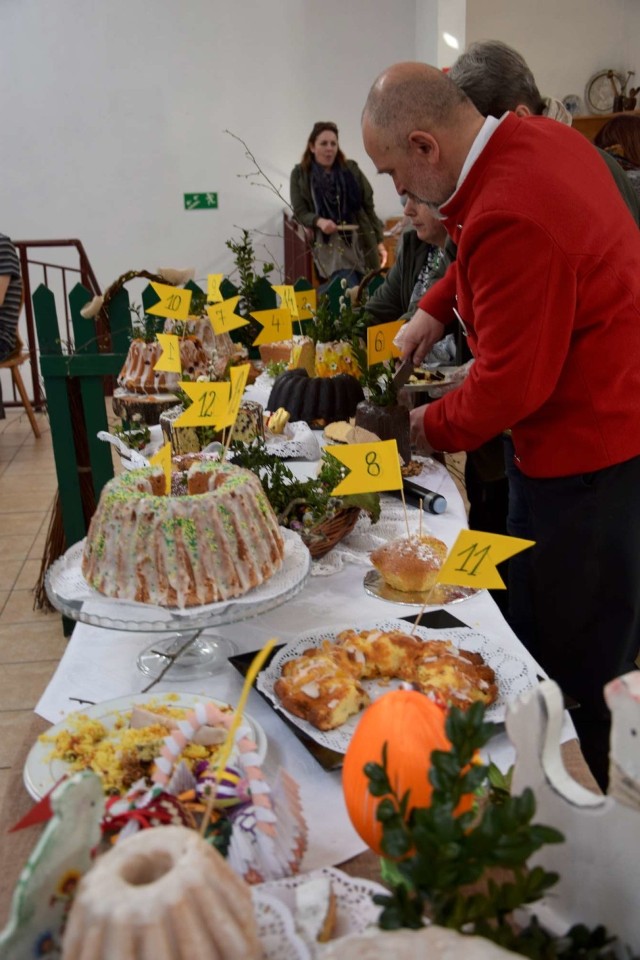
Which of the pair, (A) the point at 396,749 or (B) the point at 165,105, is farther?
(B) the point at 165,105

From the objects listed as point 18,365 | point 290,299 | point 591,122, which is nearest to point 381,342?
point 290,299

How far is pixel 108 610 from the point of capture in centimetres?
110

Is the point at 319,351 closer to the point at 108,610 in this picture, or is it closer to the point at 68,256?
the point at 108,610

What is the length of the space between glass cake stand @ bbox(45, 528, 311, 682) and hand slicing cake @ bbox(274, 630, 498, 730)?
0.32 feet

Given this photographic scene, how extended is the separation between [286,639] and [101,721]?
1.17 feet

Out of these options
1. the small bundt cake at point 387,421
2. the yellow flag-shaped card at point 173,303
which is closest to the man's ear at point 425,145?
the small bundt cake at point 387,421

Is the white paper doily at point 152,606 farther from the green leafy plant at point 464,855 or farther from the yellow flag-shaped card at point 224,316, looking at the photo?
the yellow flag-shaped card at point 224,316

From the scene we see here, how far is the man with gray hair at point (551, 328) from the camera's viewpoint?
4.85ft

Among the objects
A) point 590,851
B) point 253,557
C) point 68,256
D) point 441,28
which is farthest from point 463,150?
point 68,256

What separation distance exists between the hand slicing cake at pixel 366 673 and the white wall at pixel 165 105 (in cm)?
679

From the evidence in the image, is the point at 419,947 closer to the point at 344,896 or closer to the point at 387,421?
the point at 344,896

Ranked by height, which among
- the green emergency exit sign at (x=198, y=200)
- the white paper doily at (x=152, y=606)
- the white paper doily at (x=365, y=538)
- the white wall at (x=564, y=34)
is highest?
the white wall at (x=564, y=34)

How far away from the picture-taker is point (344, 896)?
0.71 m

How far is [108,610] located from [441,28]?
238 inches
